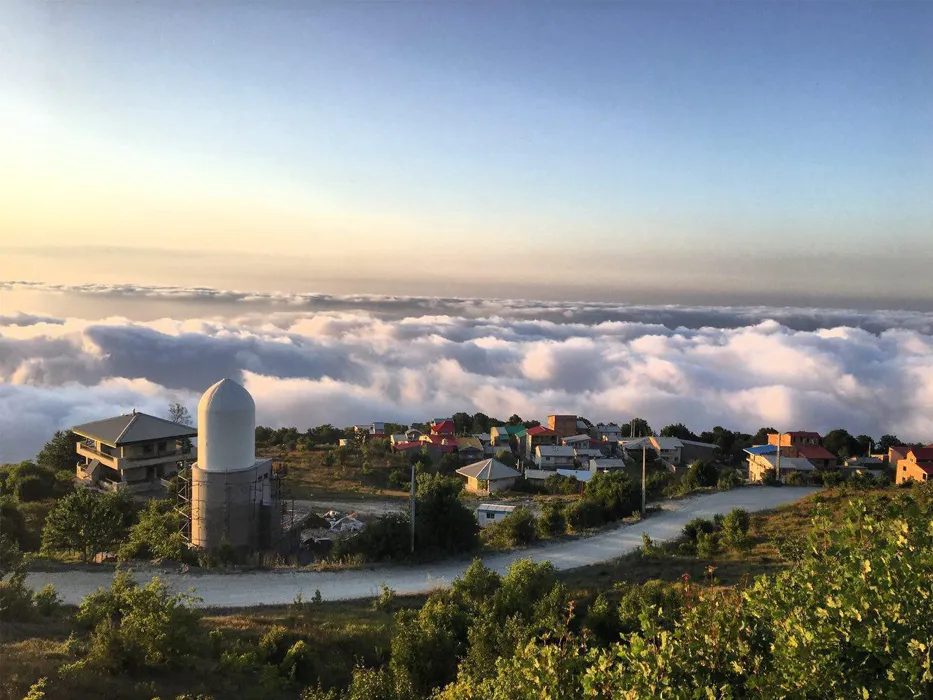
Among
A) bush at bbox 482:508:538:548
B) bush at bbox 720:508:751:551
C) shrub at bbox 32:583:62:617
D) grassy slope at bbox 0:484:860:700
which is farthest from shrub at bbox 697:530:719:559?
shrub at bbox 32:583:62:617

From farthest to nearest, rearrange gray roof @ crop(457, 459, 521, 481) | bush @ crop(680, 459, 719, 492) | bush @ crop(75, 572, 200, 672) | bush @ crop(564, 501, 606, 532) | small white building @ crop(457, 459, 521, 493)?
gray roof @ crop(457, 459, 521, 481)
small white building @ crop(457, 459, 521, 493)
bush @ crop(680, 459, 719, 492)
bush @ crop(564, 501, 606, 532)
bush @ crop(75, 572, 200, 672)

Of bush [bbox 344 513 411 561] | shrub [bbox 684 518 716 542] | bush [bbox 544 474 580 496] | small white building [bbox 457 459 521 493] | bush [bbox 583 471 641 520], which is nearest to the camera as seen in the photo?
bush [bbox 344 513 411 561]

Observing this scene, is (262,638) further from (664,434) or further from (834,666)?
(664,434)

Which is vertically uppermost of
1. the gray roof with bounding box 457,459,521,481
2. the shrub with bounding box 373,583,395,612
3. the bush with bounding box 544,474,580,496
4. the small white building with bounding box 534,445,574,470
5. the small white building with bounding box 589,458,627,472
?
the shrub with bounding box 373,583,395,612

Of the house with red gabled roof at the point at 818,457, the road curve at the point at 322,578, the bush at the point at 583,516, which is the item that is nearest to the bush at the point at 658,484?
the bush at the point at 583,516

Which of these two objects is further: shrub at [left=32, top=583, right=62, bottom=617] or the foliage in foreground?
shrub at [left=32, top=583, right=62, bottom=617]

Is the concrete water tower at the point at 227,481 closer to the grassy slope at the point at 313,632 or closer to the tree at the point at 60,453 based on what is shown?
the grassy slope at the point at 313,632

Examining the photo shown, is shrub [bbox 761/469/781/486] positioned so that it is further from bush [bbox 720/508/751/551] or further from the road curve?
the road curve
